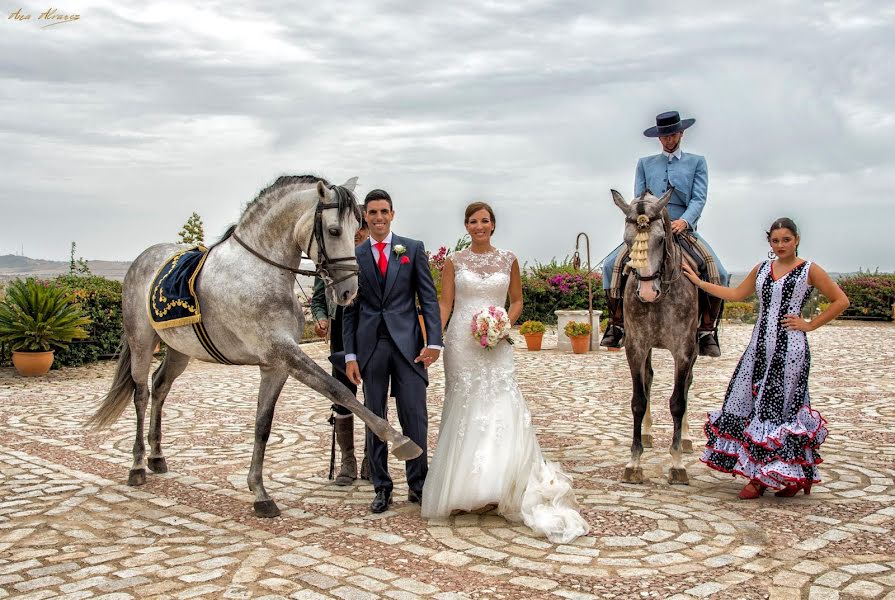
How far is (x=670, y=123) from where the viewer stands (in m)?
7.63

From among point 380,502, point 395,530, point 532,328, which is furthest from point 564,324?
point 395,530

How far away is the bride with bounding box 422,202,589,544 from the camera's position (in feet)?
17.7

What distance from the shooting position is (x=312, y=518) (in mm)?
5625

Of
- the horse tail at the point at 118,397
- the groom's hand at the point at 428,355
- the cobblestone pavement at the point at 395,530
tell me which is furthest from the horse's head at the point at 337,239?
the horse tail at the point at 118,397

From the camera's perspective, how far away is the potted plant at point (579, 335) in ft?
55.9

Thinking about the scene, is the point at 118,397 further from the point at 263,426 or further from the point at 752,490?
A: the point at 752,490

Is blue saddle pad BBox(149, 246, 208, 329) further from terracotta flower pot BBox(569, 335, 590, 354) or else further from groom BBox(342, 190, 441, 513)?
terracotta flower pot BBox(569, 335, 590, 354)

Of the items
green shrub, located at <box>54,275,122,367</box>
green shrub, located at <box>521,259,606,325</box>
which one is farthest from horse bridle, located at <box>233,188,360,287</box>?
green shrub, located at <box>521,259,606,325</box>

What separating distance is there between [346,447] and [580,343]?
11.1m

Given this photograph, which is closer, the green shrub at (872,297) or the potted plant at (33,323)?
the potted plant at (33,323)

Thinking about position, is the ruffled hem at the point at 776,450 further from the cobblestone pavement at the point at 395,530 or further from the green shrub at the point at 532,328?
the green shrub at the point at 532,328

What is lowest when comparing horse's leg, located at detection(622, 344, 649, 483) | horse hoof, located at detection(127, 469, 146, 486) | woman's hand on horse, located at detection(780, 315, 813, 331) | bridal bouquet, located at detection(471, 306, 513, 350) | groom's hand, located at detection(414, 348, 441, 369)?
horse hoof, located at detection(127, 469, 146, 486)

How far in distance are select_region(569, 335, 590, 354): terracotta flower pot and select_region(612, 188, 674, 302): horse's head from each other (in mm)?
10510

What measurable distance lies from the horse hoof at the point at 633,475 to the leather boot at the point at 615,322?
1564mm
